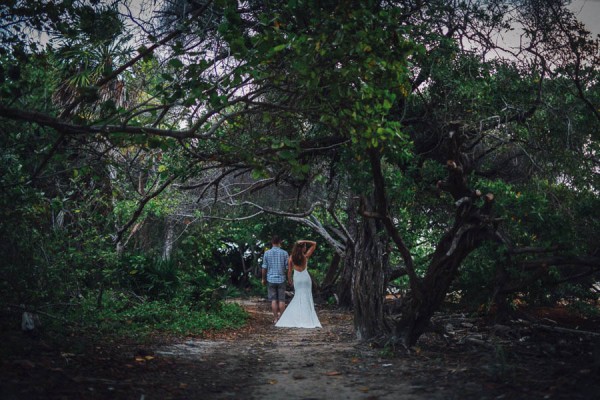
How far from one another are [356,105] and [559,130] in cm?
395

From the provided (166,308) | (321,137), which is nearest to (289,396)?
(321,137)

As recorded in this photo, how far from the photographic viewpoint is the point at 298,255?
Result: 1412 cm

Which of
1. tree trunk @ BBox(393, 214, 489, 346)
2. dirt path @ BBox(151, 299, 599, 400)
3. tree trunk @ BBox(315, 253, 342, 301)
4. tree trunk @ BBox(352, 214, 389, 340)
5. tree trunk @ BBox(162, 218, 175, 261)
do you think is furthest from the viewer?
tree trunk @ BBox(315, 253, 342, 301)

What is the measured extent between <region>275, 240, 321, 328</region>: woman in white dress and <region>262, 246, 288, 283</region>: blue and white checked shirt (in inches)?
6.8

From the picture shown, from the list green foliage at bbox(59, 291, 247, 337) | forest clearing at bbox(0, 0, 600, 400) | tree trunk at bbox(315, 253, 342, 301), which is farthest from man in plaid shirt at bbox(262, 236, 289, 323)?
tree trunk at bbox(315, 253, 342, 301)

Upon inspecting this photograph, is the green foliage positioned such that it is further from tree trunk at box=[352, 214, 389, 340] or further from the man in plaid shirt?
tree trunk at box=[352, 214, 389, 340]

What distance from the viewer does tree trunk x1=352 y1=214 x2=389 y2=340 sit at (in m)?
9.12

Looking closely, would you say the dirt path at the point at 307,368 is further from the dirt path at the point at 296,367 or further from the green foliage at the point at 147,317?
the green foliage at the point at 147,317

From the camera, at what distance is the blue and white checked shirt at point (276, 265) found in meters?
14.1

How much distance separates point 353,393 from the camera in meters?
5.59

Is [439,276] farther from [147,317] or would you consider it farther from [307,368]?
[147,317]

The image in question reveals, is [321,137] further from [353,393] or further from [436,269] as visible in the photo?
[353,393]

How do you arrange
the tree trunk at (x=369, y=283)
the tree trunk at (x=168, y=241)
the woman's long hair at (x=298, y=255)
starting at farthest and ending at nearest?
the tree trunk at (x=168, y=241) → the woman's long hair at (x=298, y=255) → the tree trunk at (x=369, y=283)

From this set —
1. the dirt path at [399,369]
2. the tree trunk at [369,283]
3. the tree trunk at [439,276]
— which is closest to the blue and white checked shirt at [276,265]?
the dirt path at [399,369]
